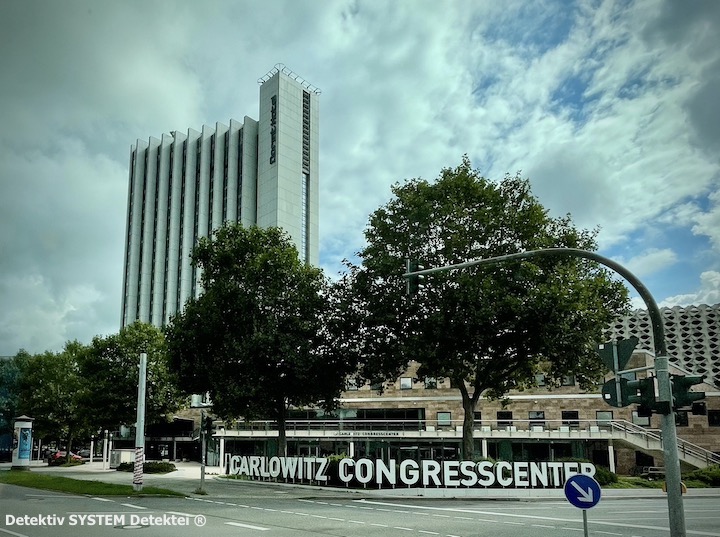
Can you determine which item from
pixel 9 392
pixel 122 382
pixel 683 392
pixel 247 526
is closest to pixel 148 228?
pixel 9 392

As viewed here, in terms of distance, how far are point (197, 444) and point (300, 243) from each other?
3000 cm

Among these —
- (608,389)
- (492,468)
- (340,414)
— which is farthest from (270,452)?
(608,389)

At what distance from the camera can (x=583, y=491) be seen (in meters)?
11.7

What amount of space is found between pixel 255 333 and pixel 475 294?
12.7 meters

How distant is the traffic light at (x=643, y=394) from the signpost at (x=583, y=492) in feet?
7.29

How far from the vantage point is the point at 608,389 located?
1357cm

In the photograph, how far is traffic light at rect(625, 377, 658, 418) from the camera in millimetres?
13195

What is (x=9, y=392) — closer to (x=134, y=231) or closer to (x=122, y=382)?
(x=122, y=382)

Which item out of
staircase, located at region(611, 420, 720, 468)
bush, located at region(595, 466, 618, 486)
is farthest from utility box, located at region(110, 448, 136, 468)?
staircase, located at region(611, 420, 720, 468)

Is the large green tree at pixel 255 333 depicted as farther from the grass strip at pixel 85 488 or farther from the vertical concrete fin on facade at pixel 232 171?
the vertical concrete fin on facade at pixel 232 171

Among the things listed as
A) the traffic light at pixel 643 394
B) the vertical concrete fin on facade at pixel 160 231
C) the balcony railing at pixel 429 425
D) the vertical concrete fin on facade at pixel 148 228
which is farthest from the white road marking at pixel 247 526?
the vertical concrete fin on facade at pixel 148 228

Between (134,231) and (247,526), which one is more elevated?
(134,231)

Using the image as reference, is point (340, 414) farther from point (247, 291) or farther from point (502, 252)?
point (502, 252)

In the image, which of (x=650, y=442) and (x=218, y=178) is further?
(x=218, y=178)
